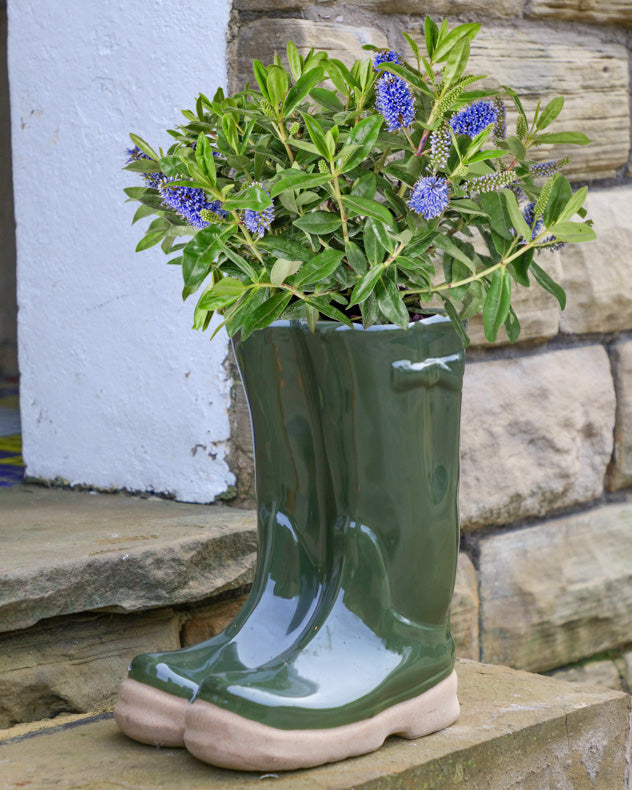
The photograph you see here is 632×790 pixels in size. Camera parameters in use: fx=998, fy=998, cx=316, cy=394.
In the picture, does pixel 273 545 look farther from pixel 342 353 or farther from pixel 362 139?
pixel 362 139

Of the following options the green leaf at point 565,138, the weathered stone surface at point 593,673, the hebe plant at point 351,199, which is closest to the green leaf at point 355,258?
the hebe plant at point 351,199

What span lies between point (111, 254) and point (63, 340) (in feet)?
0.54

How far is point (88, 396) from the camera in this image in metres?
1.45

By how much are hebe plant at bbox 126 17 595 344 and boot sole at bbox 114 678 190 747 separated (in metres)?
0.33

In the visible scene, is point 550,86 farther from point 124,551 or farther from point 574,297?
point 124,551

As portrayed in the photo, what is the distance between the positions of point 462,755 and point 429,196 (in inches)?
19.5

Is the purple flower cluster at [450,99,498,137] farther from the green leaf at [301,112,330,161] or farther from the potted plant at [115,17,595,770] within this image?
the green leaf at [301,112,330,161]

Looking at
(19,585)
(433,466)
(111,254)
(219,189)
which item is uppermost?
(219,189)

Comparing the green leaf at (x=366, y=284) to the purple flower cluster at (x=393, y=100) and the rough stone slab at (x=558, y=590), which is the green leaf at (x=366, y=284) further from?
the rough stone slab at (x=558, y=590)

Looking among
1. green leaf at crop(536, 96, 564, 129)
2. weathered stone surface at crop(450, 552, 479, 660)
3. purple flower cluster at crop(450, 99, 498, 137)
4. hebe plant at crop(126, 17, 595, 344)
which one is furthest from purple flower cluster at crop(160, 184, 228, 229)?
weathered stone surface at crop(450, 552, 479, 660)

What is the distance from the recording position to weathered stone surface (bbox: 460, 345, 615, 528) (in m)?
1.47

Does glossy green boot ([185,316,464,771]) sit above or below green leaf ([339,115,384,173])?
below

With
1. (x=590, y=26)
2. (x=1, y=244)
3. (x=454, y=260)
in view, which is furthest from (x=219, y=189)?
(x=1, y=244)

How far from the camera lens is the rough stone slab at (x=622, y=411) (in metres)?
1.66
